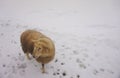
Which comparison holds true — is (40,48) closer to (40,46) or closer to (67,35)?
(40,46)

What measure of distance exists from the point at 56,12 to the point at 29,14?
1177 mm

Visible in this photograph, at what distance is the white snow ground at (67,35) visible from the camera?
3.14m

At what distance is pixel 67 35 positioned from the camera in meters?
4.47

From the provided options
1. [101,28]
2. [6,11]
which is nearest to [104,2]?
[101,28]

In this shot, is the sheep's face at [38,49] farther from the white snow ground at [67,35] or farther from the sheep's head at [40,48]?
the white snow ground at [67,35]

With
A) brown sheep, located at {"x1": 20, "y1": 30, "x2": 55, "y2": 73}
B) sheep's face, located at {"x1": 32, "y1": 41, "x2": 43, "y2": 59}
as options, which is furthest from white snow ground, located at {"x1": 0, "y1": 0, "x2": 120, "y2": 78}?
sheep's face, located at {"x1": 32, "y1": 41, "x2": 43, "y2": 59}

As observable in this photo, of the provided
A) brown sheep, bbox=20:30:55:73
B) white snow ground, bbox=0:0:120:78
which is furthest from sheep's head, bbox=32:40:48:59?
white snow ground, bbox=0:0:120:78

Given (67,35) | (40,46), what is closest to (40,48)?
(40,46)

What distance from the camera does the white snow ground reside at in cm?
314

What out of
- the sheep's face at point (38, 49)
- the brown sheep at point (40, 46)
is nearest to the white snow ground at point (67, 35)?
the brown sheep at point (40, 46)

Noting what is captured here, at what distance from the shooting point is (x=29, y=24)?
16.9ft

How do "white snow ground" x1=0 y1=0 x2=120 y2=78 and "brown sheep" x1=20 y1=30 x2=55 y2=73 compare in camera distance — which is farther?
"white snow ground" x1=0 y1=0 x2=120 y2=78

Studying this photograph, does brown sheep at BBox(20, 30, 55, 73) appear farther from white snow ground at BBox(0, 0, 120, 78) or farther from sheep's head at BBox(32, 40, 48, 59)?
white snow ground at BBox(0, 0, 120, 78)

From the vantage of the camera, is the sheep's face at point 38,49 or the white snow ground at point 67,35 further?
the white snow ground at point 67,35
